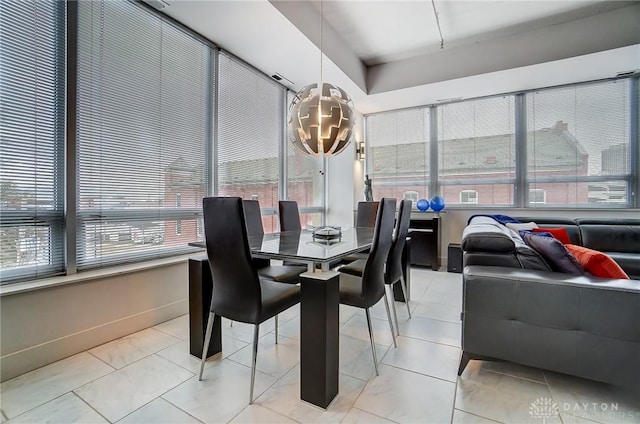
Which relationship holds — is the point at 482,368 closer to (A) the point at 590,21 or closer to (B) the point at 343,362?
(B) the point at 343,362

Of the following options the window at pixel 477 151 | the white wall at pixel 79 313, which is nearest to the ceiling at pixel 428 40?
the window at pixel 477 151

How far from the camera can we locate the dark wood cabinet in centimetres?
Answer: 446

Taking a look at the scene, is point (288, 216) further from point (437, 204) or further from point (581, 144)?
point (581, 144)

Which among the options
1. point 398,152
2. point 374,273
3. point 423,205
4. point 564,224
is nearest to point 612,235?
point 564,224

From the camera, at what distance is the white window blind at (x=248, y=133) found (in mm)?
3311

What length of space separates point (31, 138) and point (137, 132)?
703mm

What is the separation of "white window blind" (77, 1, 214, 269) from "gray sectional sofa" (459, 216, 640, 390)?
253 centimetres

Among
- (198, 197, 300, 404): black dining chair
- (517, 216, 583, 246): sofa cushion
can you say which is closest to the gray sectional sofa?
(198, 197, 300, 404): black dining chair

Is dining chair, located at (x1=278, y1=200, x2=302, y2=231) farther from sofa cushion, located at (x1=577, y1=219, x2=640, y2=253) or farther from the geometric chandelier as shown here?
sofa cushion, located at (x1=577, y1=219, x2=640, y2=253)

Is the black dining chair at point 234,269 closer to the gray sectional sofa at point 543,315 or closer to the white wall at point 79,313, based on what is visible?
the white wall at point 79,313

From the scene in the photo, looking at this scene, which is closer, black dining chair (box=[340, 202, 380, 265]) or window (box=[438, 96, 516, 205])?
black dining chair (box=[340, 202, 380, 265])

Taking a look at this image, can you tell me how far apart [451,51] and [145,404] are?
4.73 m

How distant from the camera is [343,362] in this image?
6.28 feet

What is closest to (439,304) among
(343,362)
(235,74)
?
(343,362)
